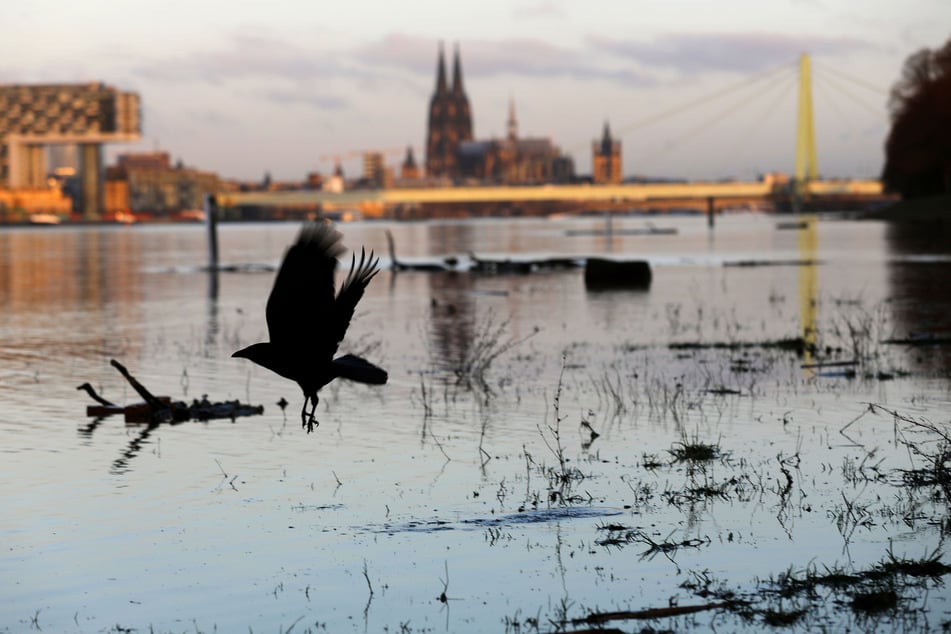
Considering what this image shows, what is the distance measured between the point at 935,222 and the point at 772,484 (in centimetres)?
9029

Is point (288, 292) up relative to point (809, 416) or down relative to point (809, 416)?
up

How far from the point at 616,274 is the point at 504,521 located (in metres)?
28.9

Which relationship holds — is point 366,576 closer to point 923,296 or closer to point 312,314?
point 312,314

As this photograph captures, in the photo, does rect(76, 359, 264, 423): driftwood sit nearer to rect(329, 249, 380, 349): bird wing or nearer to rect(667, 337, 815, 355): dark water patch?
rect(329, 249, 380, 349): bird wing

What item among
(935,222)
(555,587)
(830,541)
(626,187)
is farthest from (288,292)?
(626,187)

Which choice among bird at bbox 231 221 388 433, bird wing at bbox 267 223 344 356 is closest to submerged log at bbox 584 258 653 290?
bird at bbox 231 221 388 433

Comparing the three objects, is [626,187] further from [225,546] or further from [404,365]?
[225,546]

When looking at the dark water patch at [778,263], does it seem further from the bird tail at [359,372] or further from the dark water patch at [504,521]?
the bird tail at [359,372]

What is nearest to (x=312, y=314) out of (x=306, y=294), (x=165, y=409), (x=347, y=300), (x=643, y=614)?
(x=306, y=294)

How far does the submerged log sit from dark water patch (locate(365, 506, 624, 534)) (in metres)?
26.9

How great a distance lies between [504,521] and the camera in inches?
360

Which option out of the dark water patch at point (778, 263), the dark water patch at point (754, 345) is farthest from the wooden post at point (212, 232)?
the dark water patch at point (754, 345)

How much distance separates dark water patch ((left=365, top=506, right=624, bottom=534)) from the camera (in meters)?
8.97

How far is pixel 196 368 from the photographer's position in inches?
755
